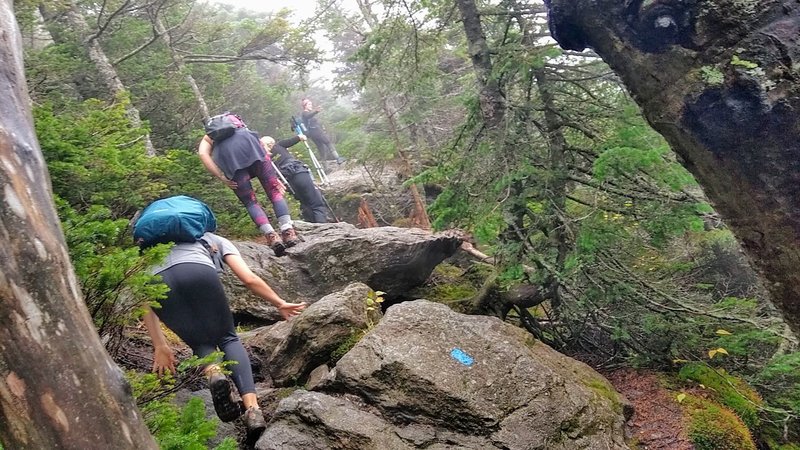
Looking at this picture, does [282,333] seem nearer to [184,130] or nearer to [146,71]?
[184,130]

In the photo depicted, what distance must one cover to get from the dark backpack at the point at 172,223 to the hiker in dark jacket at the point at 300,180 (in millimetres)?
5085

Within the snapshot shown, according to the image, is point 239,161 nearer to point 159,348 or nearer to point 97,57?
point 159,348

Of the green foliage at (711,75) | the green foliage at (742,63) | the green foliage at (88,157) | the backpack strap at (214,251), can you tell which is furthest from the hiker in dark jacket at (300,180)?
the green foliage at (742,63)

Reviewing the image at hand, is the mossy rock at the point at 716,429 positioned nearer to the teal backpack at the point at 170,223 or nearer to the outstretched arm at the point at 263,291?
the outstretched arm at the point at 263,291

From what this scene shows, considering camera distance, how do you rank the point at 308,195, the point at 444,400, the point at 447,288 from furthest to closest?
the point at 308,195 < the point at 447,288 < the point at 444,400

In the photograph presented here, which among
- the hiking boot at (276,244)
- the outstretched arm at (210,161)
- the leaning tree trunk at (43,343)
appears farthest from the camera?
the hiking boot at (276,244)

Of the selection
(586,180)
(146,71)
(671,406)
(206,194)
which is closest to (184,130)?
(146,71)

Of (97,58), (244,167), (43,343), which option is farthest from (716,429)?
(97,58)

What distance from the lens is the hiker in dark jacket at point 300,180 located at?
364 inches

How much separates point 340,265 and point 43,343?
18.8ft

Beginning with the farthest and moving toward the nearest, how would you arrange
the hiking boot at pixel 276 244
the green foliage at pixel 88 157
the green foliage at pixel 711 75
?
the hiking boot at pixel 276 244 < the green foliage at pixel 88 157 < the green foliage at pixel 711 75

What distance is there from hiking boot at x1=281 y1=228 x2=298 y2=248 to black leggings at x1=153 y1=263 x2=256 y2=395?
3.33m

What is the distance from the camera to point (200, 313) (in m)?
3.83

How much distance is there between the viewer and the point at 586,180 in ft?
18.3
